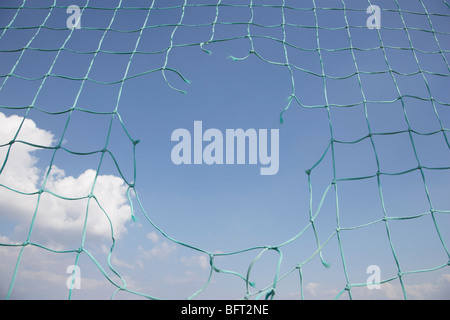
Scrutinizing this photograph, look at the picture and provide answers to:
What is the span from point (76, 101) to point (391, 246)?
4.92ft

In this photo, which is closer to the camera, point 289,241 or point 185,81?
point 289,241

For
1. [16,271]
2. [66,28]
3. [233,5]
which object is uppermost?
[233,5]

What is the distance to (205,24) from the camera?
6.37 ft

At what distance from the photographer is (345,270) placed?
3.89ft
